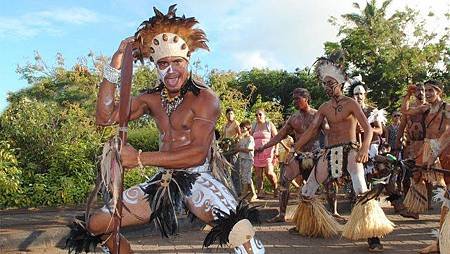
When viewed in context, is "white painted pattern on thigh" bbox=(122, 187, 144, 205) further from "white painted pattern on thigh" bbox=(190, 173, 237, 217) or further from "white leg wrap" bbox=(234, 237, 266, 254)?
"white leg wrap" bbox=(234, 237, 266, 254)

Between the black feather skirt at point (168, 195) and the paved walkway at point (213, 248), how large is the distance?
5.35 ft

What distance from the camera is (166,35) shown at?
343cm

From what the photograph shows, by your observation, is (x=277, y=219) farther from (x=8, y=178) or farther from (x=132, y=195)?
(x=132, y=195)

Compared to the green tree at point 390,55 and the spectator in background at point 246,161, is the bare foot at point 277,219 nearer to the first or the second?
the spectator in background at point 246,161

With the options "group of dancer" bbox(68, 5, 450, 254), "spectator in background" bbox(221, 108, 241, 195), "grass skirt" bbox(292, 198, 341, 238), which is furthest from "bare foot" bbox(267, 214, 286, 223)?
"group of dancer" bbox(68, 5, 450, 254)

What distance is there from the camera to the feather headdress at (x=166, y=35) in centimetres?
342

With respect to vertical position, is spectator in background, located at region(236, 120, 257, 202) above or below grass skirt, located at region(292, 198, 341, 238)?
above

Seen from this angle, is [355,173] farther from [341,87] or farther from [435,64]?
[435,64]

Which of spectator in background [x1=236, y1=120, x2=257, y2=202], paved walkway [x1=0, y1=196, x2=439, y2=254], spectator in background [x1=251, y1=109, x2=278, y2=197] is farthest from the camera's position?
spectator in background [x1=251, y1=109, x2=278, y2=197]

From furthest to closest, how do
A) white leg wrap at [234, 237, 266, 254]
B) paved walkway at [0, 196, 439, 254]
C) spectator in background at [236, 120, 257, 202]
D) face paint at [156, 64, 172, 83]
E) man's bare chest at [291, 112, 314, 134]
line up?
1. spectator in background at [236, 120, 257, 202]
2. man's bare chest at [291, 112, 314, 134]
3. paved walkway at [0, 196, 439, 254]
4. face paint at [156, 64, 172, 83]
5. white leg wrap at [234, 237, 266, 254]

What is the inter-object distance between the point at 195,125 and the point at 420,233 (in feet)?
13.5

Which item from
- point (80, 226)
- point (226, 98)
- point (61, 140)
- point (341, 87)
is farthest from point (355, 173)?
point (226, 98)

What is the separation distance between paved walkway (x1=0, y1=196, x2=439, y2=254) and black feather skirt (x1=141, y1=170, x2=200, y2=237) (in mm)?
1631

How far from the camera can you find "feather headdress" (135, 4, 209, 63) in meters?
3.42
